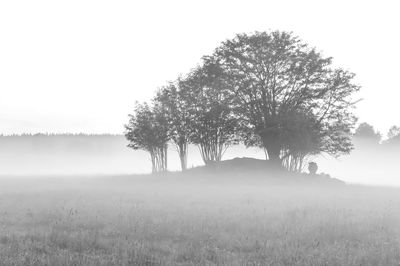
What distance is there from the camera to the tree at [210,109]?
48812mm

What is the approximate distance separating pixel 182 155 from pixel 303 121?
1841cm

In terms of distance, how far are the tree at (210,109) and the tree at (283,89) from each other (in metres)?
1.23

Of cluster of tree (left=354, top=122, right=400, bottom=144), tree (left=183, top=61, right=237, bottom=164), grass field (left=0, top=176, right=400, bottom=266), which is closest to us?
grass field (left=0, top=176, right=400, bottom=266)

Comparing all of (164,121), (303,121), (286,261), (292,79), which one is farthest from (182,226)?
(164,121)

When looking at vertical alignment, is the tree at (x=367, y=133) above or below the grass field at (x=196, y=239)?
above

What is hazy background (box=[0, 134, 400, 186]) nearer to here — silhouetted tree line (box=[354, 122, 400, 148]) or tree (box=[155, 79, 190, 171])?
silhouetted tree line (box=[354, 122, 400, 148])

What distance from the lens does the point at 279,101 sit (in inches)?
1923

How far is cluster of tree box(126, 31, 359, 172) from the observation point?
4725 centimetres

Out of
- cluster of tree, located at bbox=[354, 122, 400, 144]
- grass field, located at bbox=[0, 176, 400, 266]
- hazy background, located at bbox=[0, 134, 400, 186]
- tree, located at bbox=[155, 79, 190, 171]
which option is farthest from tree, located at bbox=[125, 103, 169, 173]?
cluster of tree, located at bbox=[354, 122, 400, 144]

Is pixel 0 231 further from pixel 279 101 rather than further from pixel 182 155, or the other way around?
pixel 182 155

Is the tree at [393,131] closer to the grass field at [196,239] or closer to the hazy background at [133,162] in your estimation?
the hazy background at [133,162]

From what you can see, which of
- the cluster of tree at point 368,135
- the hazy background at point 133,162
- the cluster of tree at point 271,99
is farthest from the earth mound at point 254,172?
the cluster of tree at point 368,135

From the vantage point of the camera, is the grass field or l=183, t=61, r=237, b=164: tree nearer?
the grass field

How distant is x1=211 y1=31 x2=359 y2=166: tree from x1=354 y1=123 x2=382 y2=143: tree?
251 feet
